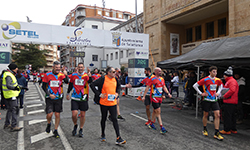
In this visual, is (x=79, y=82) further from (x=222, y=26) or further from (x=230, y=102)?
(x=222, y=26)

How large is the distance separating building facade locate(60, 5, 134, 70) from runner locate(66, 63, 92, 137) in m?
37.0

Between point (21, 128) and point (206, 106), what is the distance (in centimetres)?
574

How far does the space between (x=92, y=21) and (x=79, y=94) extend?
51.1m

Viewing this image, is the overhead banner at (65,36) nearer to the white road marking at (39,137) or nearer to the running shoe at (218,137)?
the white road marking at (39,137)

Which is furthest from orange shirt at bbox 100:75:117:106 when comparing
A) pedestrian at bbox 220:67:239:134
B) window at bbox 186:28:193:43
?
window at bbox 186:28:193:43

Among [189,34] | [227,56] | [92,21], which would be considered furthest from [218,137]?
[92,21]

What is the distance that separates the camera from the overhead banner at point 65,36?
35.8 ft

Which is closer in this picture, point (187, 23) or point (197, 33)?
point (197, 33)

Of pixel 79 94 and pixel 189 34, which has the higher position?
pixel 189 34

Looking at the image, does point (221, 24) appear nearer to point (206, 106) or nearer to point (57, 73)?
point (206, 106)

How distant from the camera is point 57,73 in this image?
18.1 ft

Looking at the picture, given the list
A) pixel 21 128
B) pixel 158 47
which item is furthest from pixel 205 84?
pixel 158 47

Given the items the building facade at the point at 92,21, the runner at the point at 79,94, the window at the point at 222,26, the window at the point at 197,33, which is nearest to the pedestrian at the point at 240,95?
the runner at the point at 79,94

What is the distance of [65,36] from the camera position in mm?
12078
